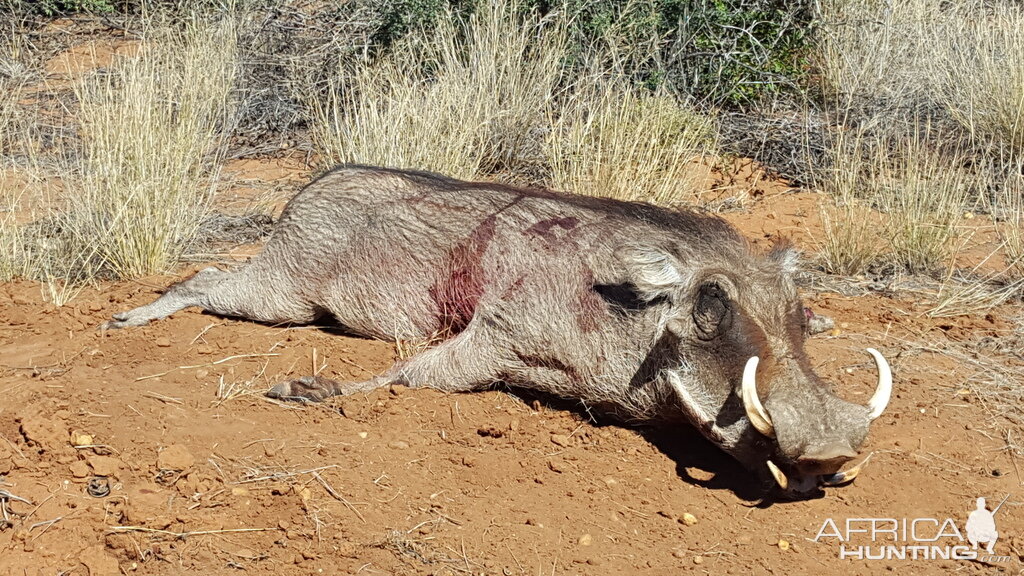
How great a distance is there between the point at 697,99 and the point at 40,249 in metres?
5.08

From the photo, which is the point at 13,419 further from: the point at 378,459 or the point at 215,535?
the point at 378,459

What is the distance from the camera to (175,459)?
344 centimetres

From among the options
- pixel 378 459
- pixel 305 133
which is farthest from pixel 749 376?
pixel 305 133

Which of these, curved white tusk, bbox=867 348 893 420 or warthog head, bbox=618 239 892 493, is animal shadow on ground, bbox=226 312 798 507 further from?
curved white tusk, bbox=867 348 893 420

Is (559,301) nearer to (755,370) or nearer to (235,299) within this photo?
(755,370)

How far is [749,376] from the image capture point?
10.9 feet

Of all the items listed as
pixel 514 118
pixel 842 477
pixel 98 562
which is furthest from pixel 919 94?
pixel 98 562

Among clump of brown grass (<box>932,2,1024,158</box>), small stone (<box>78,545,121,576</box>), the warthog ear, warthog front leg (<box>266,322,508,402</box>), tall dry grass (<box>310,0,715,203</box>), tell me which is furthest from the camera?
clump of brown grass (<box>932,2,1024,158</box>)

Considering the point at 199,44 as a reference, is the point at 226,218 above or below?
below

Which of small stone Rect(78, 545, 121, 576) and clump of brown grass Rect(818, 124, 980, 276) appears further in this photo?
clump of brown grass Rect(818, 124, 980, 276)

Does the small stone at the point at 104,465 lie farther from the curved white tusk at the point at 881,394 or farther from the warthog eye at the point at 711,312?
the curved white tusk at the point at 881,394

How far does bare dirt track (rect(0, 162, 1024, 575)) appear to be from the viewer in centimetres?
315

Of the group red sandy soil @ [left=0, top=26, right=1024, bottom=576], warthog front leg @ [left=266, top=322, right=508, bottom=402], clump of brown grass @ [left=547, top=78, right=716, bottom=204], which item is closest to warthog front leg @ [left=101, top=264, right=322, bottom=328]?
red sandy soil @ [left=0, top=26, right=1024, bottom=576]

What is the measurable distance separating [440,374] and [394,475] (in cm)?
69
